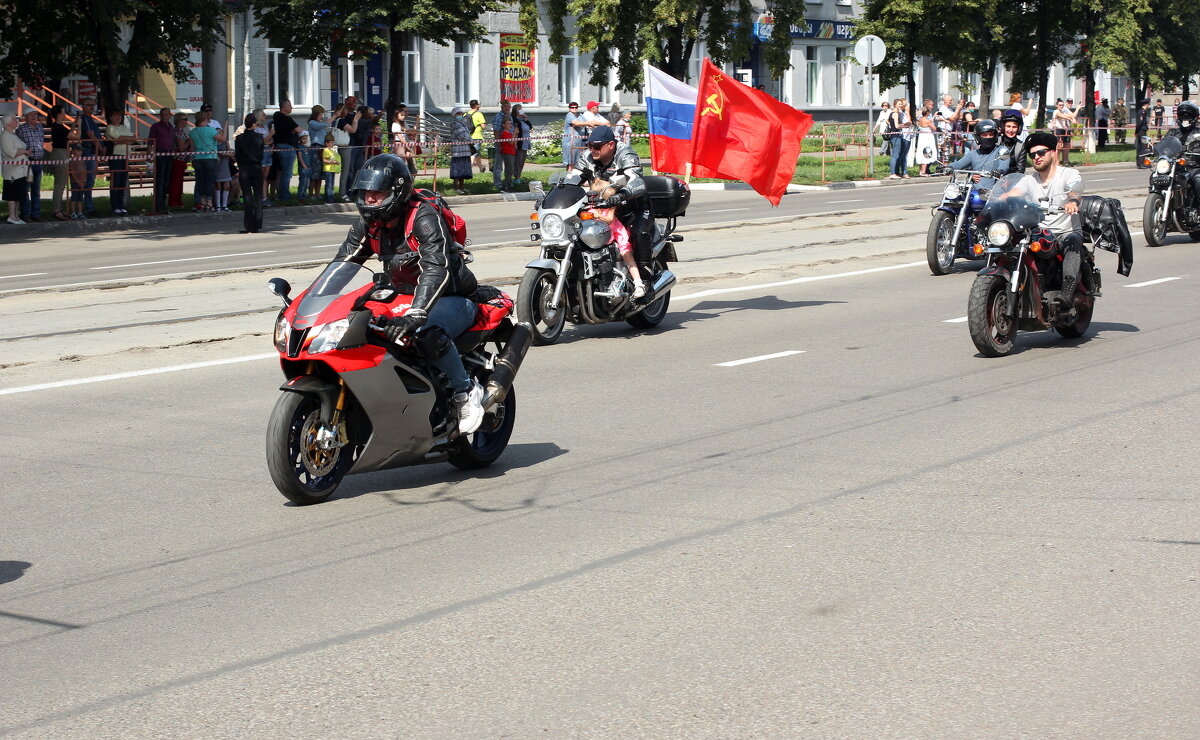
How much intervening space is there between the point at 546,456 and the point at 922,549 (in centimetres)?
251

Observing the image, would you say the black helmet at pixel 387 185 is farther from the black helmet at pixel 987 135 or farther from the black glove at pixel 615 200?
the black helmet at pixel 987 135

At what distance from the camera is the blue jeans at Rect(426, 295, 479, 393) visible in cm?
741

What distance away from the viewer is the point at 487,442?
7.98m

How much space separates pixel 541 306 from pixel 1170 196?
452 inches

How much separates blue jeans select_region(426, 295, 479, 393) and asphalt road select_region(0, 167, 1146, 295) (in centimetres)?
1013

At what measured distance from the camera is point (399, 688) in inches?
188

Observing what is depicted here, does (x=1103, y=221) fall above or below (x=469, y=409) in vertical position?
above

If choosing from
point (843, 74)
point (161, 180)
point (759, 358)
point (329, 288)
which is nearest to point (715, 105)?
point (759, 358)

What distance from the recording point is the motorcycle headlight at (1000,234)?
11.2 meters

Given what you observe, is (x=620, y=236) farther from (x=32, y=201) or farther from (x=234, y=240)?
(x=32, y=201)

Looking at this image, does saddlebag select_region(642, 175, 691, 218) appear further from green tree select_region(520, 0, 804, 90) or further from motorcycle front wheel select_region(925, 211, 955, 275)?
green tree select_region(520, 0, 804, 90)

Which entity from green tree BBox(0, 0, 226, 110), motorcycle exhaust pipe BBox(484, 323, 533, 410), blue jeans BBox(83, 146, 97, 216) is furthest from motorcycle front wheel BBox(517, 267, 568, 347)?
green tree BBox(0, 0, 226, 110)

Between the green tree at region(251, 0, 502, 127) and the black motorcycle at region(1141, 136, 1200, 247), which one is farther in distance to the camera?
the green tree at region(251, 0, 502, 127)

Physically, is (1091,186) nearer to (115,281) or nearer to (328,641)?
(115,281)
